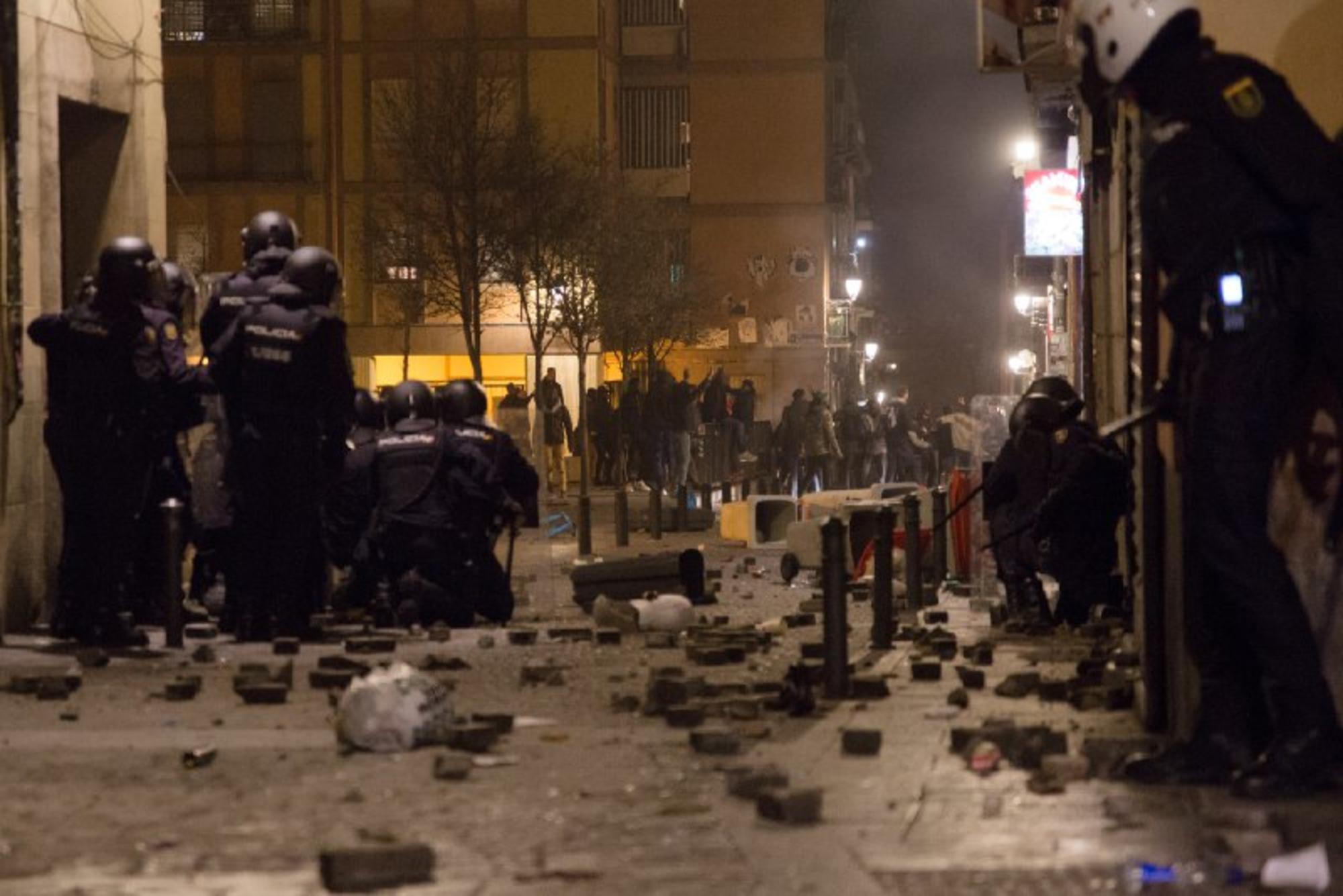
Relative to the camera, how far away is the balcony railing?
60.7 metres

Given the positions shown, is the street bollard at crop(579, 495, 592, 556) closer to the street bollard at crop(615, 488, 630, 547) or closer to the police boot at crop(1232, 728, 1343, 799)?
the street bollard at crop(615, 488, 630, 547)

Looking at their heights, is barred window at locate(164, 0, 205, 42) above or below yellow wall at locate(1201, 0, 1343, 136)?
above

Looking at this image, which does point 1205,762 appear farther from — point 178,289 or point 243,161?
point 243,161

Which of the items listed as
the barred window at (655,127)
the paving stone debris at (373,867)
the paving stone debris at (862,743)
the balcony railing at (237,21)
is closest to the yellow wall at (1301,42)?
the paving stone debris at (862,743)

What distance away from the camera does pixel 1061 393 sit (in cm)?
1708

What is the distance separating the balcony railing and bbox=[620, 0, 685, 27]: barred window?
9.55 metres

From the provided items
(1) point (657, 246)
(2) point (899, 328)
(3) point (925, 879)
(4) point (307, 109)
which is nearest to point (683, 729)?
(3) point (925, 879)

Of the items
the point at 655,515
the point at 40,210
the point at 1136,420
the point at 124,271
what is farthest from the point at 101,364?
the point at 655,515

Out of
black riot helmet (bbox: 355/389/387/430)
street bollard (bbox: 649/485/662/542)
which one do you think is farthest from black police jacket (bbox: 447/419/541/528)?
street bollard (bbox: 649/485/662/542)

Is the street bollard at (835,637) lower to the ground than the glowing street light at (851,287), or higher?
lower

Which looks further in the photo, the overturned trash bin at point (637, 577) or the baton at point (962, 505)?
→ the overturned trash bin at point (637, 577)

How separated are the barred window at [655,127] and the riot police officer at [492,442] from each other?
49730 mm

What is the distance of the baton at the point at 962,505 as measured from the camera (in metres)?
16.6

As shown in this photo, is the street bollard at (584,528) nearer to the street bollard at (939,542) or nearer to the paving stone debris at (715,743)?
the street bollard at (939,542)
